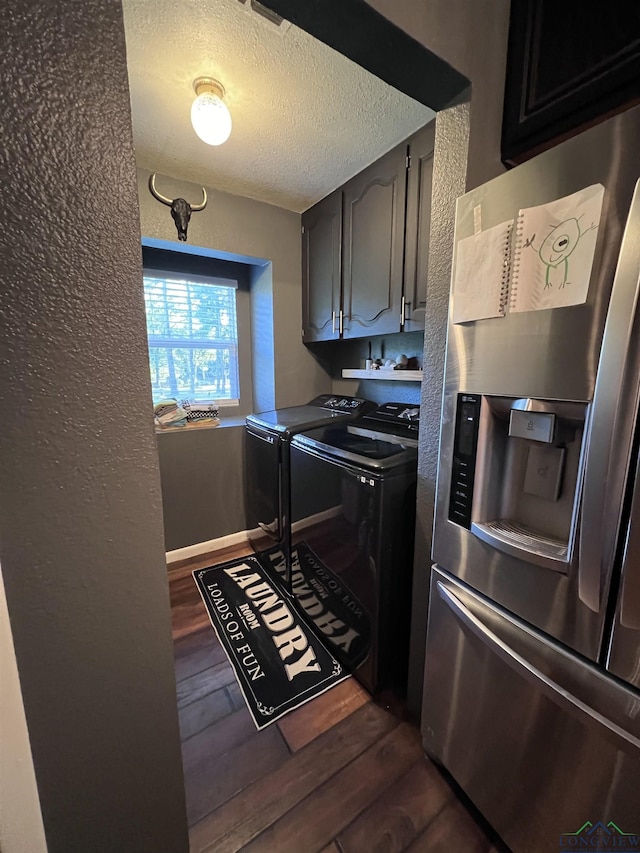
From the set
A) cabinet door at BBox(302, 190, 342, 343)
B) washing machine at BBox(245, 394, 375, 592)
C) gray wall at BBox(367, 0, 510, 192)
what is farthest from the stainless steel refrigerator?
cabinet door at BBox(302, 190, 342, 343)

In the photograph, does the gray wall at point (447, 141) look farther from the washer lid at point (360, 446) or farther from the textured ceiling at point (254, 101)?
the textured ceiling at point (254, 101)

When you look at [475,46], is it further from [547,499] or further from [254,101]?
[547,499]

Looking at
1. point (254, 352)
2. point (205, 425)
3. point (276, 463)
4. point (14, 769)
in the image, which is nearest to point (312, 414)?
point (276, 463)

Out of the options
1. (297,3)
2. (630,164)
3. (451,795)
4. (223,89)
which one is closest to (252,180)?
(223,89)

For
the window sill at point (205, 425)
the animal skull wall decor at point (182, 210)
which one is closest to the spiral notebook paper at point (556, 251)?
the animal skull wall decor at point (182, 210)

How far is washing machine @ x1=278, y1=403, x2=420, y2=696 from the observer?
4.05 ft

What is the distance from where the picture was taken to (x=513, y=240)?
76 cm

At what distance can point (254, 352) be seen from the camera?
8.96 ft

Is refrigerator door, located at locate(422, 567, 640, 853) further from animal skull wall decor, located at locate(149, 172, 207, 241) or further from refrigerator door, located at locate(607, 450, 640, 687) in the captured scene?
animal skull wall decor, located at locate(149, 172, 207, 241)

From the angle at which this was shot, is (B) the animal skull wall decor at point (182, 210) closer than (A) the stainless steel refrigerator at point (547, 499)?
No

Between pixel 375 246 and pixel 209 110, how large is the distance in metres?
0.94

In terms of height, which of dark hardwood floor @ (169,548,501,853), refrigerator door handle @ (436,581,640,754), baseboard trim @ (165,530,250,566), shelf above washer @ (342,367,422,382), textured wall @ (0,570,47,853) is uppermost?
shelf above washer @ (342,367,422,382)

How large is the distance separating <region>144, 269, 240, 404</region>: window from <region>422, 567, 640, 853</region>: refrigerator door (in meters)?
2.25

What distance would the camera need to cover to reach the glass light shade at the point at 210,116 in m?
1.25
